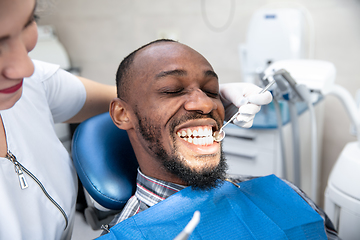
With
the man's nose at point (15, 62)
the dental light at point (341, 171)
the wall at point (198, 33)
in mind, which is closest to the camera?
the man's nose at point (15, 62)

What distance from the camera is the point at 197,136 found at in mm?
934

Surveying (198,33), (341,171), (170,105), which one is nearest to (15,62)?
(170,105)

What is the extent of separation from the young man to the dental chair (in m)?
0.06

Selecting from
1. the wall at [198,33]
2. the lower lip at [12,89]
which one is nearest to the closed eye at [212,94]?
the lower lip at [12,89]

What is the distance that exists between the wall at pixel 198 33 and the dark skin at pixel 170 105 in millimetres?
1354

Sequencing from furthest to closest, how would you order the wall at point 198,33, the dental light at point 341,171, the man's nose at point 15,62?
the wall at point 198,33
the dental light at point 341,171
the man's nose at point 15,62

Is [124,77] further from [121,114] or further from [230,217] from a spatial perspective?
[230,217]

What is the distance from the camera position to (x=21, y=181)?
0.82 meters

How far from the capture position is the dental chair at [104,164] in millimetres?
990

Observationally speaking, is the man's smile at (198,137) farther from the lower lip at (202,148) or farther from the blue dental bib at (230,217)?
the blue dental bib at (230,217)

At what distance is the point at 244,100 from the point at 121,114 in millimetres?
412

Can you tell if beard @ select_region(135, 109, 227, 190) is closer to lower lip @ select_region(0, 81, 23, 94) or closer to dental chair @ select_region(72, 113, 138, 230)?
dental chair @ select_region(72, 113, 138, 230)

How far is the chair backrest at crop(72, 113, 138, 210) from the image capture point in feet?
3.25

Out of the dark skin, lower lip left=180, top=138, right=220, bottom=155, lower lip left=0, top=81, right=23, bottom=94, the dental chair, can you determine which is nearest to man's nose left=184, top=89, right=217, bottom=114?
the dark skin
